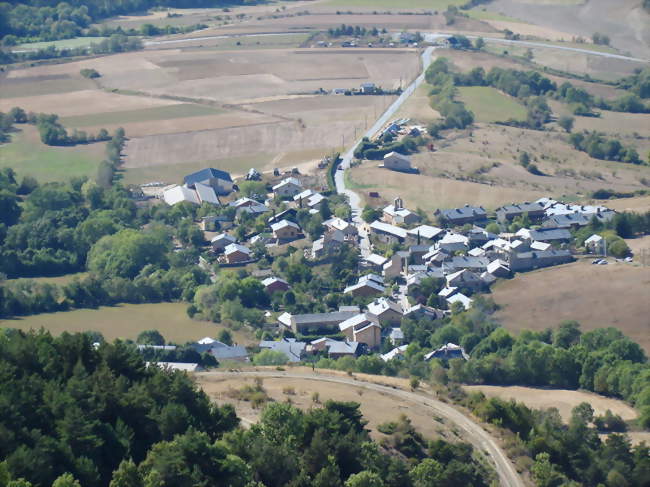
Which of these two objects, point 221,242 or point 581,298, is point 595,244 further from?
point 221,242

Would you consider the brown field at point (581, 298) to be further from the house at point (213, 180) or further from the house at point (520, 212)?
the house at point (213, 180)

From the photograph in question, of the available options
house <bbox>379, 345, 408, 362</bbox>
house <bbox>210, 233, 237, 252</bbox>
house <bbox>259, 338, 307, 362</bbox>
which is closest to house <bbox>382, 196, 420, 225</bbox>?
house <bbox>210, 233, 237, 252</bbox>

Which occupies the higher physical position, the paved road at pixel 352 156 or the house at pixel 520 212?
the house at pixel 520 212

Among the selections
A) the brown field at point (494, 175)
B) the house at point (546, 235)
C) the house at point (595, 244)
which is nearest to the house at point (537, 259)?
the house at point (595, 244)

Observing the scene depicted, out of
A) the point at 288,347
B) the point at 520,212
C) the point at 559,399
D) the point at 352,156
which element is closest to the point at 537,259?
the point at 520,212

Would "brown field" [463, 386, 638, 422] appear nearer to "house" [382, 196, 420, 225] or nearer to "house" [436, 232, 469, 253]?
"house" [436, 232, 469, 253]
